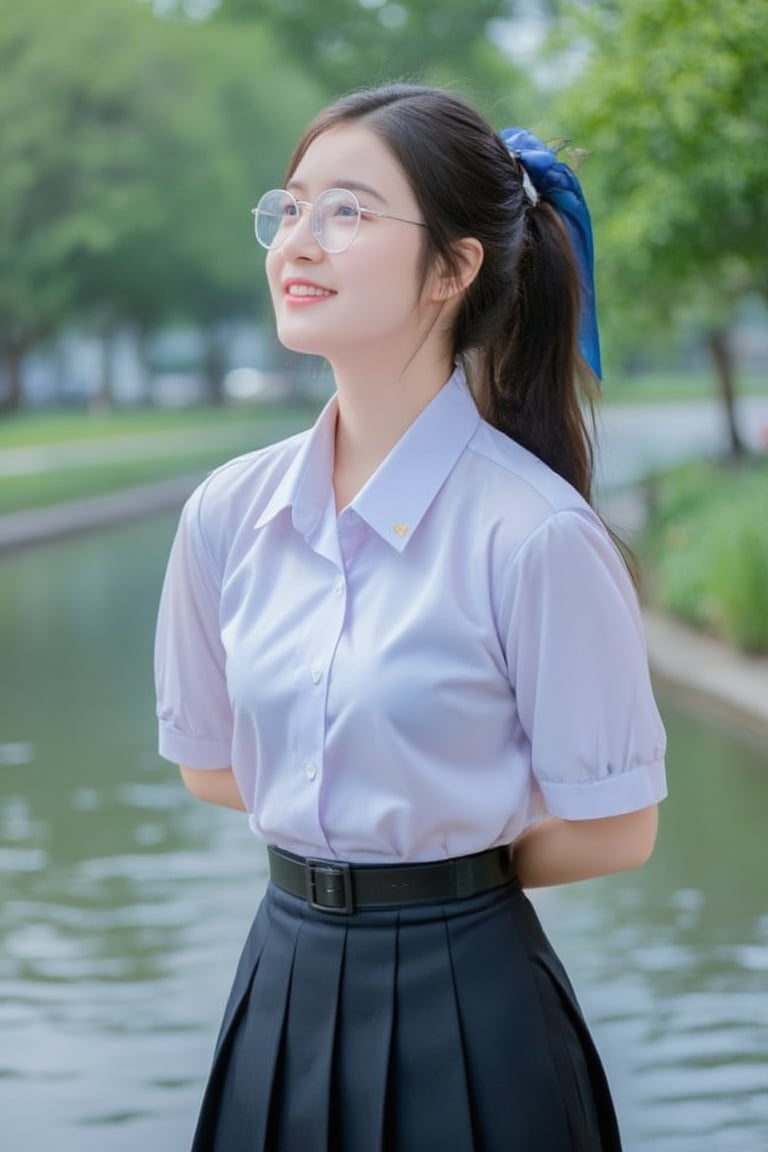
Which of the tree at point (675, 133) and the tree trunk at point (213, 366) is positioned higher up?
the tree at point (675, 133)

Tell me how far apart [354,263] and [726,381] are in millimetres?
17669

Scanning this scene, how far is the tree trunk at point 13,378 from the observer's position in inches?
1453

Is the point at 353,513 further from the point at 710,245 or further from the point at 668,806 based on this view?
the point at 710,245

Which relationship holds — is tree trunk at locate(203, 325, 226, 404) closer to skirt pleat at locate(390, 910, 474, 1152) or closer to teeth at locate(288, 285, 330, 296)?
teeth at locate(288, 285, 330, 296)

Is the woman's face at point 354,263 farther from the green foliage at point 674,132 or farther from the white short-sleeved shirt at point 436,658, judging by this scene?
the green foliage at point 674,132

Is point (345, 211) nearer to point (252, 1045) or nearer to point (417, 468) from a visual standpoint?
point (417, 468)

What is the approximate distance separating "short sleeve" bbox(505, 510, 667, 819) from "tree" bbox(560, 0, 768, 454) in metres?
8.64

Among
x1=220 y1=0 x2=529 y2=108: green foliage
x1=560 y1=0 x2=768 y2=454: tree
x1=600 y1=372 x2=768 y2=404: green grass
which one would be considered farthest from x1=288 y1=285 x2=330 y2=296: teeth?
x1=220 y1=0 x2=529 y2=108: green foliage

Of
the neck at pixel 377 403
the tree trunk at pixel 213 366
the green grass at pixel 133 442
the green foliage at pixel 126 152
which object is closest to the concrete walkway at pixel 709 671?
the neck at pixel 377 403

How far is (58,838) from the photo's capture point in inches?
261

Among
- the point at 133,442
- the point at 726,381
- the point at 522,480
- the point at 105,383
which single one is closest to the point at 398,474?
the point at 522,480

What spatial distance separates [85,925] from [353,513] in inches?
148

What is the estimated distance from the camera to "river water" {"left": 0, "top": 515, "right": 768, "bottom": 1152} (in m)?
4.21

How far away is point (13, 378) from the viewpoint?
1459 inches
